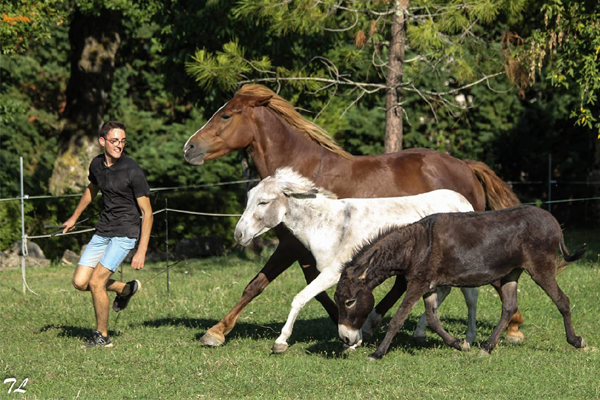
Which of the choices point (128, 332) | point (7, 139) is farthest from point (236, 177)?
point (128, 332)

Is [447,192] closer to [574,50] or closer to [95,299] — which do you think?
[95,299]

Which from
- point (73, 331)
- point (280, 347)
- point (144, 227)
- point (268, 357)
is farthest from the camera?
point (73, 331)

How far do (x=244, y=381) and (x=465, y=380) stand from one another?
1730 millimetres

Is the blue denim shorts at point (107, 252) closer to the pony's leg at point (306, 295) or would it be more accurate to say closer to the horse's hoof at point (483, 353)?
the pony's leg at point (306, 295)

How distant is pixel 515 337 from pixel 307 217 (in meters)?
2.47

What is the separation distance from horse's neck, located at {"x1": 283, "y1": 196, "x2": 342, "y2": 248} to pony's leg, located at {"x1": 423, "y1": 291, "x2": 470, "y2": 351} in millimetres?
1115

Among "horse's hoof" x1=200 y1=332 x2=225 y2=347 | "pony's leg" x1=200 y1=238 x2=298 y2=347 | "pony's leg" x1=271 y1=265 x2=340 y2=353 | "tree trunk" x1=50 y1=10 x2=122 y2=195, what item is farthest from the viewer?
"tree trunk" x1=50 y1=10 x2=122 y2=195

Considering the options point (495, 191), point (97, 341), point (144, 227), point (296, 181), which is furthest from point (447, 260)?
point (97, 341)

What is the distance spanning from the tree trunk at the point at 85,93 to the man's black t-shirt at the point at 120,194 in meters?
11.5

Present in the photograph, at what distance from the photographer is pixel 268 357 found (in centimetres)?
703

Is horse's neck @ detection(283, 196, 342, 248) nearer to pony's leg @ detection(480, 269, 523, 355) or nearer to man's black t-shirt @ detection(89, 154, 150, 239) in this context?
man's black t-shirt @ detection(89, 154, 150, 239)

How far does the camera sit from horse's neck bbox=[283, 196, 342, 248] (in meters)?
7.06

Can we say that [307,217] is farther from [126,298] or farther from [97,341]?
[97,341]

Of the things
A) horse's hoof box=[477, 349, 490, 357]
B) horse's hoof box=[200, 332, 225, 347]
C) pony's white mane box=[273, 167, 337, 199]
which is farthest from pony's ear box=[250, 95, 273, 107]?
horse's hoof box=[477, 349, 490, 357]
